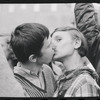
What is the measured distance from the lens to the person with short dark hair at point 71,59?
4.70 meters

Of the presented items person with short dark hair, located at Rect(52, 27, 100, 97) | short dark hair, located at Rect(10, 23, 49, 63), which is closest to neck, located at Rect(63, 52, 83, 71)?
person with short dark hair, located at Rect(52, 27, 100, 97)

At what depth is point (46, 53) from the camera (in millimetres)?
4766

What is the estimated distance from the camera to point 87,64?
486 cm

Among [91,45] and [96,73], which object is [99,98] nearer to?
[96,73]

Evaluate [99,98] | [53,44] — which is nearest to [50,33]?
[53,44]

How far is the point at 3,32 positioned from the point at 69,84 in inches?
62.3

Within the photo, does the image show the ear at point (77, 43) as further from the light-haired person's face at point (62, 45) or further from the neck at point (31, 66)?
the neck at point (31, 66)

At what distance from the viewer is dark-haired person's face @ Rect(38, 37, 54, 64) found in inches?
187

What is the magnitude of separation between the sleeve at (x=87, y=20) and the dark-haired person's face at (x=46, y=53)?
69 centimetres

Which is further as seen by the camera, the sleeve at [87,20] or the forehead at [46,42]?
the sleeve at [87,20]

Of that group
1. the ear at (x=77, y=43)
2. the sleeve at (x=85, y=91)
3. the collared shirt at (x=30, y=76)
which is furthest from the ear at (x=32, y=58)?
the sleeve at (x=85, y=91)

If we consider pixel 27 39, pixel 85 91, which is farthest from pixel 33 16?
pixel 85 91

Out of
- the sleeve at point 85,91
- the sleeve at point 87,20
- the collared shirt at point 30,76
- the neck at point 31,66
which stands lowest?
the sleeve at point 85,91

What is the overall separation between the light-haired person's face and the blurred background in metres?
0.21
